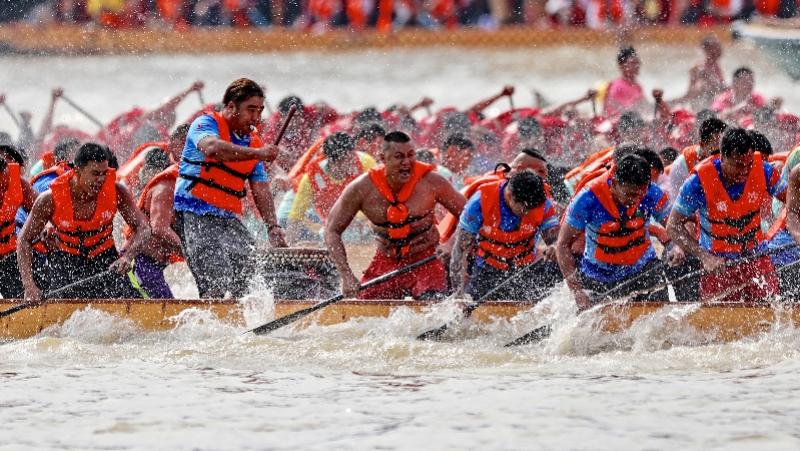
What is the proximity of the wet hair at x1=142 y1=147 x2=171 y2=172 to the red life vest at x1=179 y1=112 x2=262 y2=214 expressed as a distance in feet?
4.70

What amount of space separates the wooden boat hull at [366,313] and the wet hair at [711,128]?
1.12 m

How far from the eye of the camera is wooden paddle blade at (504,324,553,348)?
305 inches

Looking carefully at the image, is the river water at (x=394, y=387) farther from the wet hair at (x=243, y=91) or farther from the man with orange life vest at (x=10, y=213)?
the wet hair at (x=243, y=91)

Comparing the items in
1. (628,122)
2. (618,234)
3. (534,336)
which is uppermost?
(628,122)

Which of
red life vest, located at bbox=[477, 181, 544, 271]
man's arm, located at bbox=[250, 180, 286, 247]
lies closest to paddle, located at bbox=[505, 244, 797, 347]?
red life vest, located at bbox=[477, 181, 544, 271]

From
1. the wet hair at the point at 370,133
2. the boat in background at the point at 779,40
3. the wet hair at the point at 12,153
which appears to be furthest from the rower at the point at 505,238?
the boat in background at the point at 779,40

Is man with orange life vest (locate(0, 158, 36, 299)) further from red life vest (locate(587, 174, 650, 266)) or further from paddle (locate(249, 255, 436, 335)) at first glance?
red life vest (locate(587, 174, 650, 266))

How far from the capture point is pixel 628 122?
11.9m

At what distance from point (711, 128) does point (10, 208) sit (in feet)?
10.4

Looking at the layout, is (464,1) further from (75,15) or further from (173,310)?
(173,310)

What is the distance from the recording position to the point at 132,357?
25.9 ft

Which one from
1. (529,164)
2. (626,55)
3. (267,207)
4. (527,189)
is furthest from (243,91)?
(626,55)

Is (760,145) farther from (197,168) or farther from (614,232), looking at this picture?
(197,168)

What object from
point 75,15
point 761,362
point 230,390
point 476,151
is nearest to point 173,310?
point 230,390
